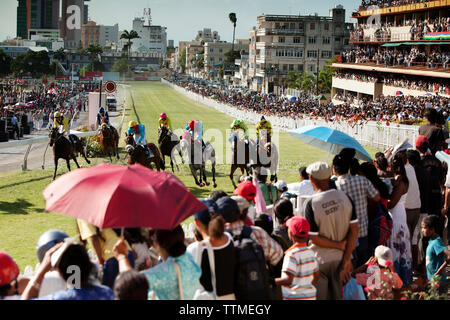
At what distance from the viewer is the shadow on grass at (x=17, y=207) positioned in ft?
Answer: 39.0

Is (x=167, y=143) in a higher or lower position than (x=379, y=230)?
higher

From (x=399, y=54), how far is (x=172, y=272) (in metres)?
44.9

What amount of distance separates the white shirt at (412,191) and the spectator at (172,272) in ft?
14.1

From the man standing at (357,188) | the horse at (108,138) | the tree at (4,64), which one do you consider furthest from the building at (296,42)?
the man standing at (357,188)

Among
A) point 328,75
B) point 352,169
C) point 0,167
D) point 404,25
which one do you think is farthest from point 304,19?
point 352,169

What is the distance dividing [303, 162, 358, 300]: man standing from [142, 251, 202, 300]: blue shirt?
4.86 ft

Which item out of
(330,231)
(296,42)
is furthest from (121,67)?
(330,231)

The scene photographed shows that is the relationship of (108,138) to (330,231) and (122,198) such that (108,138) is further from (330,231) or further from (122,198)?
(122,198)

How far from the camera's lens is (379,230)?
644 cm

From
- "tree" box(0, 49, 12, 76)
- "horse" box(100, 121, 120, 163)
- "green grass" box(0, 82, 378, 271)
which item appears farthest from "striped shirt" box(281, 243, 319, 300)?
"tree" box(0, 49, 12, 76)

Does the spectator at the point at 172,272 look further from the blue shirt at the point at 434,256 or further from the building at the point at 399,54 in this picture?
the building at the point at 399,54

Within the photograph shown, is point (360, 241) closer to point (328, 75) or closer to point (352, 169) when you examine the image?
point (352, 169)

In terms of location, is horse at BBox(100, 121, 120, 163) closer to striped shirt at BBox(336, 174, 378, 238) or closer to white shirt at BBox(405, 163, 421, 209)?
white shirt at BBox(405, 163, 421, 209)

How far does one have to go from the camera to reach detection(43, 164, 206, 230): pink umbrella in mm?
4211
